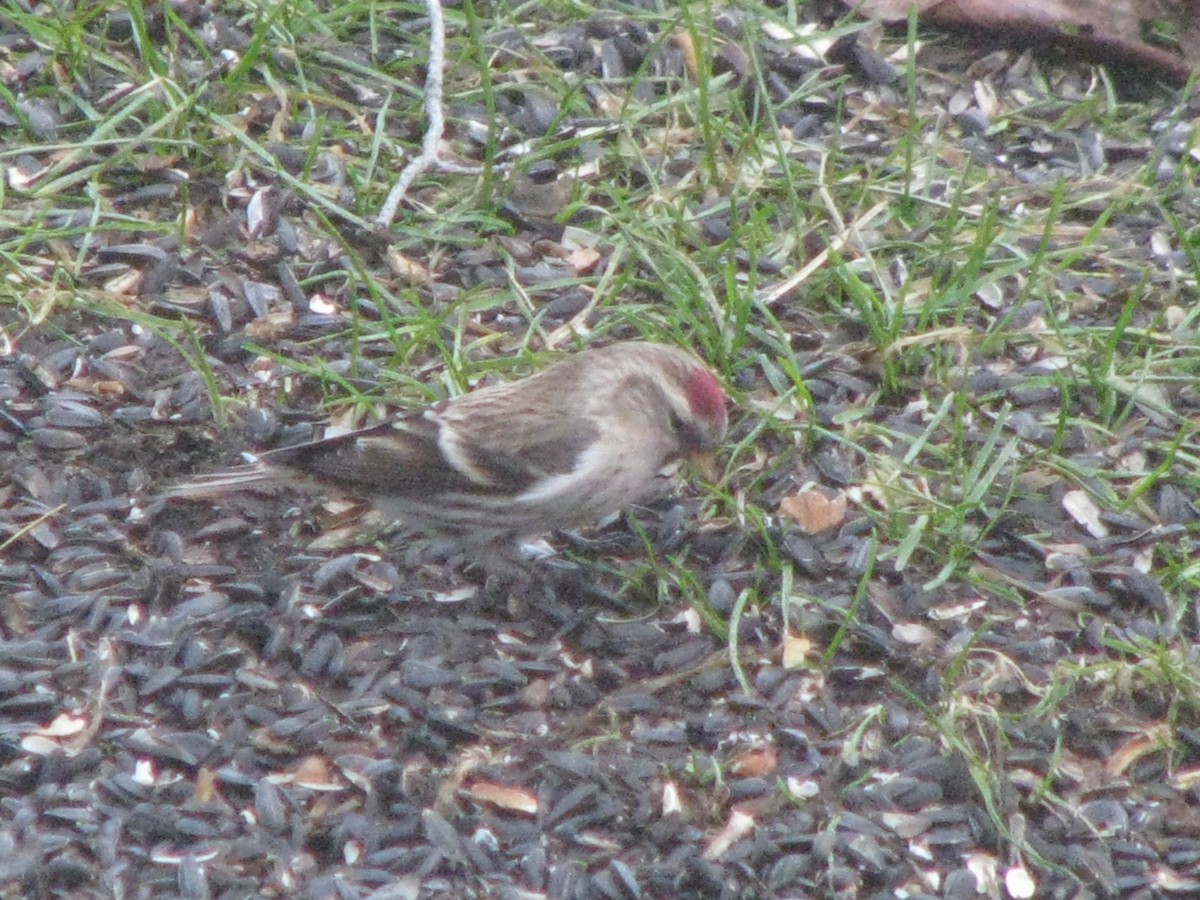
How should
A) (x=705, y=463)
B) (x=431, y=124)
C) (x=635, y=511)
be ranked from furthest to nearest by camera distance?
(x=431, y=124), (x=635, y=511), (x=705, y=463)

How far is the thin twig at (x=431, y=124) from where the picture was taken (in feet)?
16.4

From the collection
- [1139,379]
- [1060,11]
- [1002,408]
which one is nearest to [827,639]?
[1002,408]

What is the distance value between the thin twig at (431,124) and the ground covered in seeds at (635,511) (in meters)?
0.08

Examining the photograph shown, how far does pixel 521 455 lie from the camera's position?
4.25 metres

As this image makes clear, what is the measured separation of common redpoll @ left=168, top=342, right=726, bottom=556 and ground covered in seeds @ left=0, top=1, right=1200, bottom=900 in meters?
0.17

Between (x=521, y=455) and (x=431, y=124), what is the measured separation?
1.35 m

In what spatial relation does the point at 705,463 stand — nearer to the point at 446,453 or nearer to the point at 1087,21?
the point at 446,453

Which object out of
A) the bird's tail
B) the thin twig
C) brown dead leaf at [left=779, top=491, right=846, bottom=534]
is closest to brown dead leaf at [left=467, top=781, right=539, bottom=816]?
the bird's tail

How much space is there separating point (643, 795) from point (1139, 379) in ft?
5.95

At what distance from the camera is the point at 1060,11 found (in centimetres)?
568

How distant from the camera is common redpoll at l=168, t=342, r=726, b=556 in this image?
13.8 ft

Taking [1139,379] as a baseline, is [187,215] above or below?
above

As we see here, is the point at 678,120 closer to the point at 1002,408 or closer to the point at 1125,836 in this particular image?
the point at 1002,408

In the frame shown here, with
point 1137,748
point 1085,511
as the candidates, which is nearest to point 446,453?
point 1085,511
